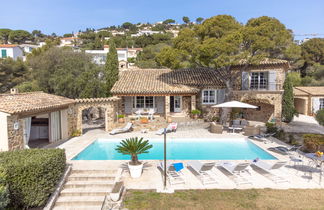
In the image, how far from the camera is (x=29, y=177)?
26.0ft

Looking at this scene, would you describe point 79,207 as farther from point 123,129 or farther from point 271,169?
point 123,129

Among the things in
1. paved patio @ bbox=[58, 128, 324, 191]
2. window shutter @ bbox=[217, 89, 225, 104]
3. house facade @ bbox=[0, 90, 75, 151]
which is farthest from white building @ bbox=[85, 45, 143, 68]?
paved patio @ bbox=[58, 128, 324, 191]

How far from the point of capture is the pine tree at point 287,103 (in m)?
24.0

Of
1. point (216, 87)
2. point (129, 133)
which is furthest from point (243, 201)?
point (216, 87)

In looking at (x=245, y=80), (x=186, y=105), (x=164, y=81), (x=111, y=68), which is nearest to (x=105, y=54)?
(x=111, y=68)

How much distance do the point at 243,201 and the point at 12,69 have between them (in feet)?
144

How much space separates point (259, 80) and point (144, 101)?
13710 mm

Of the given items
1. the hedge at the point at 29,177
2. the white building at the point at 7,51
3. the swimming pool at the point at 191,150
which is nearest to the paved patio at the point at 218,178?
the swimming pool at the point at 191,150

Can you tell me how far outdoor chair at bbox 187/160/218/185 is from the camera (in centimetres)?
988

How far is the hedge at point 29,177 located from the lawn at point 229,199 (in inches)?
129

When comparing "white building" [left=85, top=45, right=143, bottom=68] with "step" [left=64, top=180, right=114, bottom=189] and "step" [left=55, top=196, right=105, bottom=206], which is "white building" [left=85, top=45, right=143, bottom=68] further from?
"step" [left=55, top=196, right=105, bottom=206]

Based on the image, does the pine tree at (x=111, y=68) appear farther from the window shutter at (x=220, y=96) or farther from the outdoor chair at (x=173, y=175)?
the outdoor chair at (x=173, y=175)

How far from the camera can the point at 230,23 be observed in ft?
68.9

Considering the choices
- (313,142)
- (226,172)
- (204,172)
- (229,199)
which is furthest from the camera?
(313,142)
